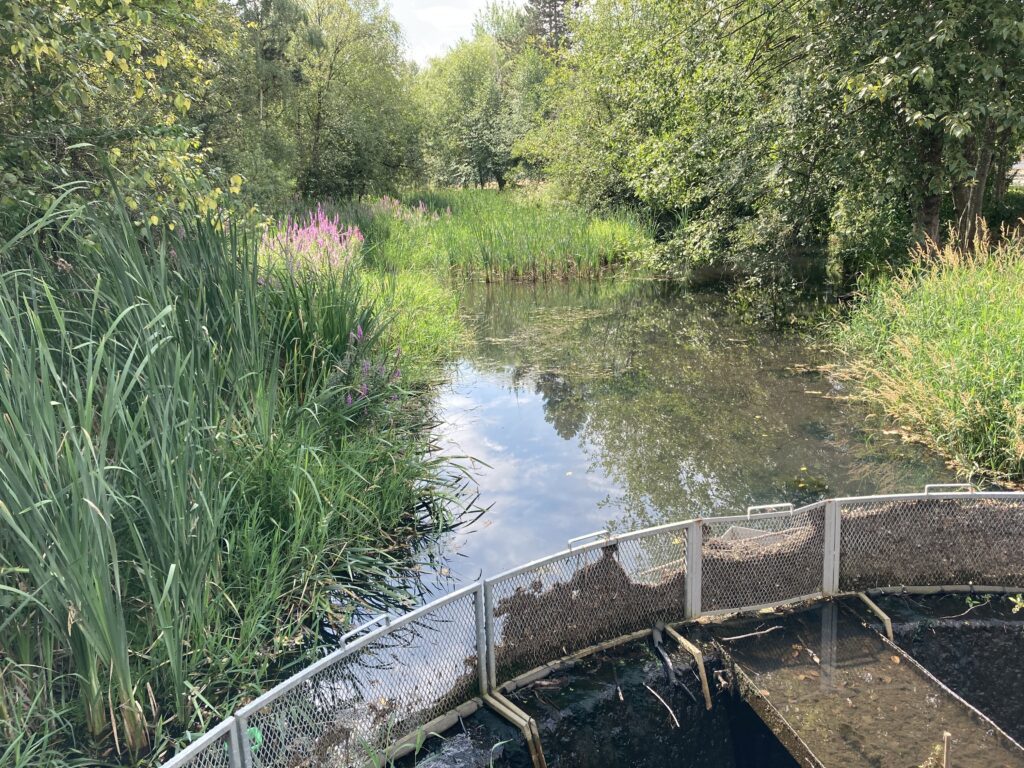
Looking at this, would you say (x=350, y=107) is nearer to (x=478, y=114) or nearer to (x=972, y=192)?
(x=478, y=114)

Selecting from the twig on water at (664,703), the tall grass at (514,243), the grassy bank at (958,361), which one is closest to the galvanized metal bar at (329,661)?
the twig on water at (664,703)

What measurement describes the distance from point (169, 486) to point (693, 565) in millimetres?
2028

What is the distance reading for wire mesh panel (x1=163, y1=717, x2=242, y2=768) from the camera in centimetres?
175

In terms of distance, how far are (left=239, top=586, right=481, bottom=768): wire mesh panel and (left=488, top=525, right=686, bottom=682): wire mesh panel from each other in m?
0.16

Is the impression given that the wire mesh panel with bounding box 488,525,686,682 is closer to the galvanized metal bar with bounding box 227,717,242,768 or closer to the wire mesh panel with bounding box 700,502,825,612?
the wire mesh panel with bounding box 700,502,825,612

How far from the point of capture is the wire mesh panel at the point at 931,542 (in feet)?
10.5

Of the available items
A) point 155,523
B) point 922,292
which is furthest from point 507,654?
point 922,292

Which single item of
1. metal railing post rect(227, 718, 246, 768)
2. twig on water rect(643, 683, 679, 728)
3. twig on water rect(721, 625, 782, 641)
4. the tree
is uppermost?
the tree

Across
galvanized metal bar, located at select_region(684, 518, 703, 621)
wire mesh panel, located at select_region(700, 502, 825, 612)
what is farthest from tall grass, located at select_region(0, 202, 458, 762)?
wire mesh panel, located at select_region(700, 502, 825, 612)

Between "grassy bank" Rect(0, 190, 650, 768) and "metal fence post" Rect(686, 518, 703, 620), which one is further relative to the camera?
"metal fence post" Rect(686, 518, 703, 620)

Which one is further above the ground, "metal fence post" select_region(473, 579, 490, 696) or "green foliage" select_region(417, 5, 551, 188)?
"green foliage" select_region(417, 5, 551, 188)

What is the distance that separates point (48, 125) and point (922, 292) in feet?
20.5

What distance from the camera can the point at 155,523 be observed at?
2350 mm

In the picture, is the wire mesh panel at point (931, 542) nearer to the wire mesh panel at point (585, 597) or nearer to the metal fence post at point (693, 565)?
the metal fence post at point (693, 565)
